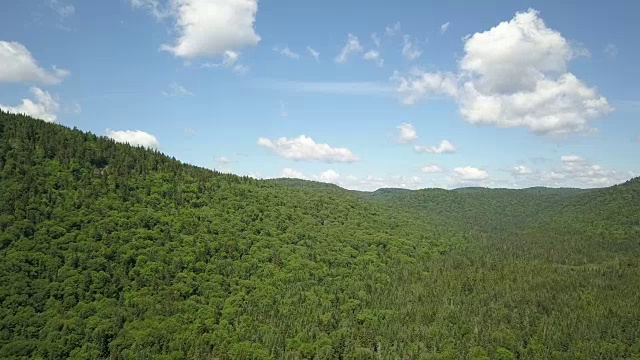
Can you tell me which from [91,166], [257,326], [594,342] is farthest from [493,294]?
[91,166]

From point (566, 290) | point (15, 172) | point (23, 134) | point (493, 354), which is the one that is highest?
point (23, 134)

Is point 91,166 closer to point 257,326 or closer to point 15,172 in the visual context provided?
point 15,172

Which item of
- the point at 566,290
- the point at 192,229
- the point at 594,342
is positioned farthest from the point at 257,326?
the point at 566,290

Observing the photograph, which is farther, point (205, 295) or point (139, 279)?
point (205, 295)

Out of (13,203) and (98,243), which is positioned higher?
(13,203)

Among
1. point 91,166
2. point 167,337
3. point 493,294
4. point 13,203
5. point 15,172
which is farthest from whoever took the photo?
point 91,166

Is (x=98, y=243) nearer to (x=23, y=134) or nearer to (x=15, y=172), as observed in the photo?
(x=15, y=172)

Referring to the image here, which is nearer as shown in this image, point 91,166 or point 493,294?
point 493,294

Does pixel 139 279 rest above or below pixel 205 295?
above

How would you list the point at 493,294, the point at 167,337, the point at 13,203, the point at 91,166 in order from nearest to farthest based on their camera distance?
1. the point at 167,337
2. the point at 13,203
3. the point at 493,294
4. the point at 91,166

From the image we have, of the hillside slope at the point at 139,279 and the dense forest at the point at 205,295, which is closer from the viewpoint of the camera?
the hillside slope at the point at 139,279

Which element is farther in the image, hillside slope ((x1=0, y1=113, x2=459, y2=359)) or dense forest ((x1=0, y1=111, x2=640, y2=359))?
dense forest ((x1=0, y1=111, x2=640, y2=359))
